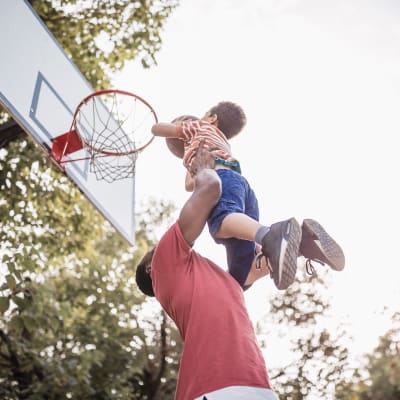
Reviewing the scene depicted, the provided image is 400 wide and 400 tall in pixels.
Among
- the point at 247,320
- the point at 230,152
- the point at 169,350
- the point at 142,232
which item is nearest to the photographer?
the point at 247,320

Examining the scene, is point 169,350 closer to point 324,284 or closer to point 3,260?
point 324,284

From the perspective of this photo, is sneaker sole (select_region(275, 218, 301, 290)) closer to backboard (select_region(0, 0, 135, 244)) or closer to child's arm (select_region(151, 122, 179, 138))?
child's arm (select_region(151, 122, 179, 138))

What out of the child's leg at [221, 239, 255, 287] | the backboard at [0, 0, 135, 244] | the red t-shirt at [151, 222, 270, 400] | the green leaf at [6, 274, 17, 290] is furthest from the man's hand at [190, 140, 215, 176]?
the green leaf at [6, 274, 17, 290]

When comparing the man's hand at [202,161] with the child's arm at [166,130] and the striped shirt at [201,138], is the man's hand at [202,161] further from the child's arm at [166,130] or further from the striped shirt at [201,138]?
the child's arm at [166,130]

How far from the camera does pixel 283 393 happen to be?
8.93 meters

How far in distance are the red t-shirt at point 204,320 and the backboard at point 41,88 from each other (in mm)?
2136

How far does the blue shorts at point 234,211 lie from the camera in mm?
2635

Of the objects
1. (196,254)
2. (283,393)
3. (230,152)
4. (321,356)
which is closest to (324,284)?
(321,356)

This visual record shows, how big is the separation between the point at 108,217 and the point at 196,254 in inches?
97.9

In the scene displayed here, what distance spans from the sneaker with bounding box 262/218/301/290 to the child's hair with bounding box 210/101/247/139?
1438mm

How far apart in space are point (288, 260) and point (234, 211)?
1.54 feet

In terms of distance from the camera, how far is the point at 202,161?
9.55 ft

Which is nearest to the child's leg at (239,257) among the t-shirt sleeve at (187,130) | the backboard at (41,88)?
the t-shirt sleeve at (187,130)

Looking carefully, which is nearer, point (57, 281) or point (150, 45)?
point (150, 45)
